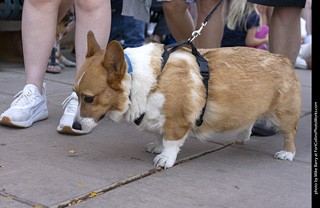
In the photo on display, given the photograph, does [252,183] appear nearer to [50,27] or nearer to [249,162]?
[249,162]

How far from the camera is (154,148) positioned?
3479 millimetres

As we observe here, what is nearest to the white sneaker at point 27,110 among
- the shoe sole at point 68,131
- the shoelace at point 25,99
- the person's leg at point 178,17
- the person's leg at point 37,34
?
the shoelace at point 25,99

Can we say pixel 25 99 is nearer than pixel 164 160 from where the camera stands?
No

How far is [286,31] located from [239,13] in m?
3.44

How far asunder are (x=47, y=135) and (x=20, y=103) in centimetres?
42

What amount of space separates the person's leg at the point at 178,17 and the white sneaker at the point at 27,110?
153 centimetres

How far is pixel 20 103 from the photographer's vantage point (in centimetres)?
384

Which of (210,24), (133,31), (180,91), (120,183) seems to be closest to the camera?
(120,183)

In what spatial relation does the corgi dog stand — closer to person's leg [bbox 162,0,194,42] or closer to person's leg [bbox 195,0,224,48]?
person's leg [bbox 195,0,224,48]

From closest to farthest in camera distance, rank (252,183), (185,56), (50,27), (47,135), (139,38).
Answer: (252,183) → (185,56) → (47,135) → (50,27) → (139,38)

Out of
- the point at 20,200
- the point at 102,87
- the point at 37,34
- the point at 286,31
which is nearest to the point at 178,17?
the point at 286,31

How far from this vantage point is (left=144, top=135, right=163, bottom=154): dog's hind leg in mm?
3459

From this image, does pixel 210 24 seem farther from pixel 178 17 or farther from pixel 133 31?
pixel 133 31

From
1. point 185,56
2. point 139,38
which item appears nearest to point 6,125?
point 185,56
